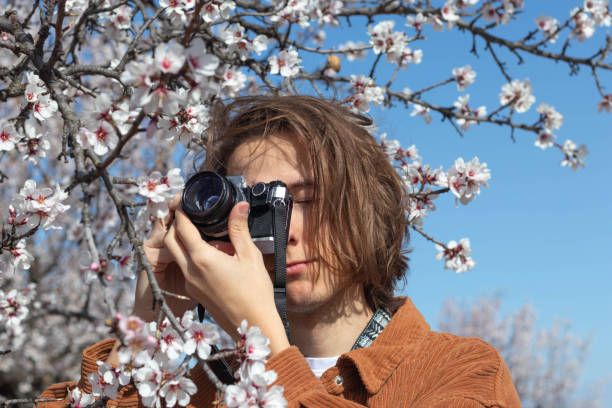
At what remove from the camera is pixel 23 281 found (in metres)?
7.35

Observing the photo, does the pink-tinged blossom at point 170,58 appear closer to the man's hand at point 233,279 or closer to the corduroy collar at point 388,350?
the man's hand at point 233,279

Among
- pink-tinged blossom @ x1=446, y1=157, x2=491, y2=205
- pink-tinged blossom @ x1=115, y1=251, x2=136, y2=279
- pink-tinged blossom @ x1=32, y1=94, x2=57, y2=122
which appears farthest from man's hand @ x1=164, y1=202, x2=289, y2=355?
pink-tinged blossom @ x1=446, y1=157, x2=491, y2=205

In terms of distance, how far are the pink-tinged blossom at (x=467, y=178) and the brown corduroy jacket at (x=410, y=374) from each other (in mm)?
759

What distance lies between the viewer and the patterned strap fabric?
4.77 ft

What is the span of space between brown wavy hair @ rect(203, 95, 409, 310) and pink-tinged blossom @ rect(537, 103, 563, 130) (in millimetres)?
1473

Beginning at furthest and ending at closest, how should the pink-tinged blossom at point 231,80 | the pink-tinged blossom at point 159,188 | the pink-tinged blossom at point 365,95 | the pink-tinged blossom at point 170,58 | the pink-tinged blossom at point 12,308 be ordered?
the pink-tinged blossom at point 365,95 → the pink-tinged blossom at point 231,80 → the pink-tinged blossom at point 12,308 → the pink-tinged blossom at point 159,188 → the pink-tinged blossom at point 170,58

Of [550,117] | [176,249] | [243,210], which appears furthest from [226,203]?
[550,117]

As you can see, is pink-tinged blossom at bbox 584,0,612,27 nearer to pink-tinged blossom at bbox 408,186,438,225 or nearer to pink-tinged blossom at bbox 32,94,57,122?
pink-tinged blossom at bbox 408,186,438,225

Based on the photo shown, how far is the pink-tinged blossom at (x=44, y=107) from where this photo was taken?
4.65 feet

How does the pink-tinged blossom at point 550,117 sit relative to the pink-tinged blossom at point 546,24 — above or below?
below

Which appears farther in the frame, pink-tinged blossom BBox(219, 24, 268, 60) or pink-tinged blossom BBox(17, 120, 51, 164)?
pink-tinged blossom BBox(219, 24, 268, 60)

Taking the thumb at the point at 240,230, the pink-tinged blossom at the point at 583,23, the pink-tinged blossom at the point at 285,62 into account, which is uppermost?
the pink-tinged blossom at the point at 583,23

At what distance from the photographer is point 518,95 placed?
2852 mm

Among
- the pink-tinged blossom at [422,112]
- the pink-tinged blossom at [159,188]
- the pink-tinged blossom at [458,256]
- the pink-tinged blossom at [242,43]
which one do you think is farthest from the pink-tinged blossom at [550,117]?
the pink-tinged blossom at [159,188]
